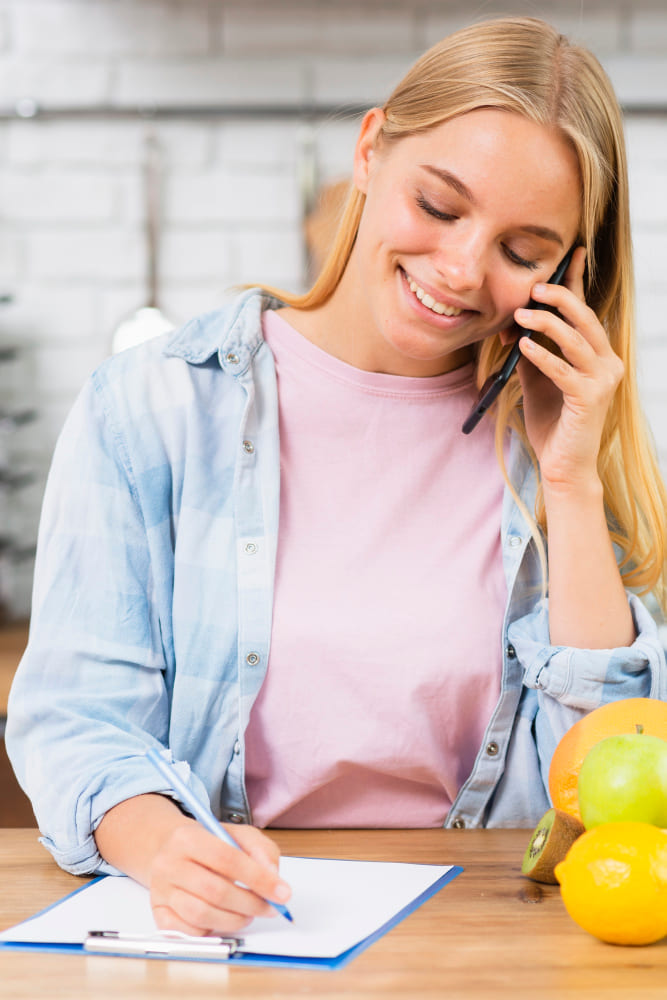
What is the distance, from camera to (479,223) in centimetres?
103

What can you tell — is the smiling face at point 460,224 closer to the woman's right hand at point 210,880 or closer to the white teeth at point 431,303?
the white teeth at point 431,303

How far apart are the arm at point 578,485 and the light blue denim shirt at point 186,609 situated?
0.03m

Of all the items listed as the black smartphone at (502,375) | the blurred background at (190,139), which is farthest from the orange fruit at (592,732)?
the blurred background at (190,139)

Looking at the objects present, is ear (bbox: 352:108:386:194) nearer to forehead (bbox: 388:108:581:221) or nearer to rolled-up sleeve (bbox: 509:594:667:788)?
forehead (bbox: 388:108:581:221)

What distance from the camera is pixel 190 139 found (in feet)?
7.72

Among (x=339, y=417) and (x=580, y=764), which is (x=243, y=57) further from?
(x=580, y=764)

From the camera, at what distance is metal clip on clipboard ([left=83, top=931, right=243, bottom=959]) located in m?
0.72

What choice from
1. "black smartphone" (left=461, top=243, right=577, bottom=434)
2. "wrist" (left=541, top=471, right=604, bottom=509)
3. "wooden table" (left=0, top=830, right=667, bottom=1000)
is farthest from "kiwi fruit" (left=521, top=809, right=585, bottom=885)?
"black smartphone" (left=461, top=243, right=577, bottom=434)

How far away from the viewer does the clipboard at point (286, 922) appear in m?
0.71

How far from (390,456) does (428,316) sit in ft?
0.56

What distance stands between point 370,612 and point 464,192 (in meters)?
0.39

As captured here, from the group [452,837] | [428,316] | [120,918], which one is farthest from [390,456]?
[120,918]

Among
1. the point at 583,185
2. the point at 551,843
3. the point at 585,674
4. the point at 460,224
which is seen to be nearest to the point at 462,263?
the point at 460,224

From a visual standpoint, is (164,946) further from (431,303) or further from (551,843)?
(431,303)
